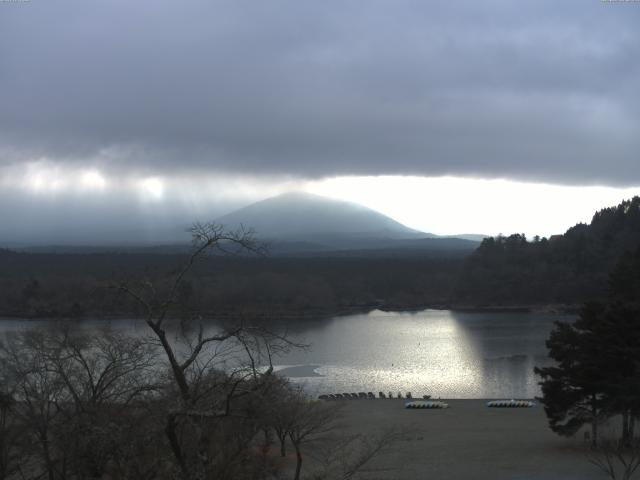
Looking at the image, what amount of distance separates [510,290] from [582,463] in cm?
4843

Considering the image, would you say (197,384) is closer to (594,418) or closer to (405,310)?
(594,418)

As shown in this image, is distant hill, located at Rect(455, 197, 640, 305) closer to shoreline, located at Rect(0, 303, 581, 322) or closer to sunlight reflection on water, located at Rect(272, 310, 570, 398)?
shoreline, located at Rect(0, 303, 581, 322)

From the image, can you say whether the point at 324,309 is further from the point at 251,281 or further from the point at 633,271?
the point at 633,271

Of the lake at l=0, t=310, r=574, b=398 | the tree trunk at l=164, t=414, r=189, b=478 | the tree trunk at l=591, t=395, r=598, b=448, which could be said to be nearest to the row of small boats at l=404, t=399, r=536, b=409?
the lake at l=0, t=310, r=574, b=398

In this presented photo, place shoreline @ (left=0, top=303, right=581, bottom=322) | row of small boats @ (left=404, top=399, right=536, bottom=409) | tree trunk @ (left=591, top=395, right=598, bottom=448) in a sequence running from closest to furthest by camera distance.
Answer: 1. tree trunk @ (left=591, top=395, right=598, bottom=448)
2. row of small boats @ (left=404, top=399, right=536, bottom=409)
3. shoreline @ (left=0, top=303, right=581, bottom=322)

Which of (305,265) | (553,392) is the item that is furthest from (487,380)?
(305,265)

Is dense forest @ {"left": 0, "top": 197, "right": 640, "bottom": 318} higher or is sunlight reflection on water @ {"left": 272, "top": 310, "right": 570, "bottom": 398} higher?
dense forest @ {"left": 0, "top": 197, "right": 640, "bottom": 318}

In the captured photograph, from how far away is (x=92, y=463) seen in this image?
634 cm

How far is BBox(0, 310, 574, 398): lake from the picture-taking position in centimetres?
2361

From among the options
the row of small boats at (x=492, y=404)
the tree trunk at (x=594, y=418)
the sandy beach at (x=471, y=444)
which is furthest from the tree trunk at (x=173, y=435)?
the row of small boats at (x=492, y=404)

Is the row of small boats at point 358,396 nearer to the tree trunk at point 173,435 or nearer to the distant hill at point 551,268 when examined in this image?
the tree trunk at point 173,435

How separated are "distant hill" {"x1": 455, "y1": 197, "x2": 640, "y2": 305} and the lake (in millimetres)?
11049

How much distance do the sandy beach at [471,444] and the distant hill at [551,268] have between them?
3819 cm

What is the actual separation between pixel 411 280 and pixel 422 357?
37.5m
